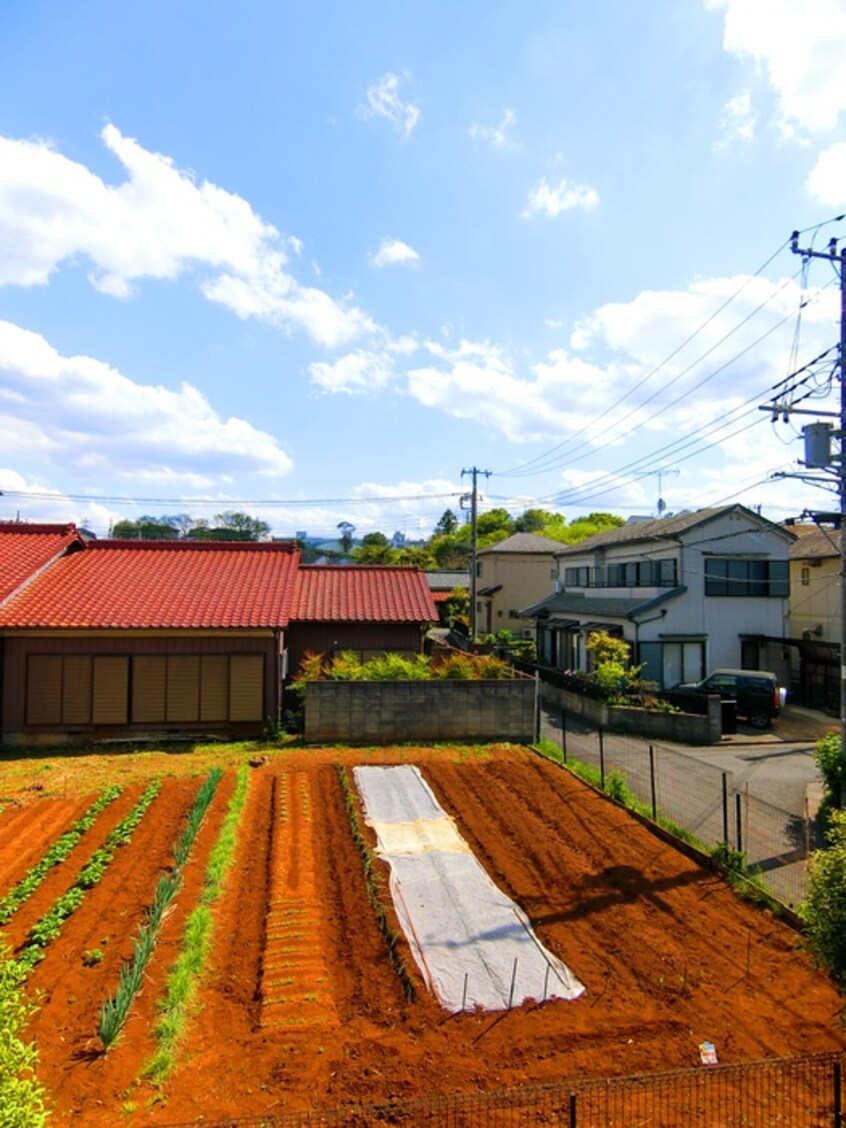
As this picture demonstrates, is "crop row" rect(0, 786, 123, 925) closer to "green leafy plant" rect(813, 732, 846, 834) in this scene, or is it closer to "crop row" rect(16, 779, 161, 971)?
"crop row" rect(16, 779, 161, 971)

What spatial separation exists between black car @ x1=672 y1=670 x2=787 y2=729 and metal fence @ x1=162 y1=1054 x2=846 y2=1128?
13602 millimetres

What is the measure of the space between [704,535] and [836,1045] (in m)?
18.3

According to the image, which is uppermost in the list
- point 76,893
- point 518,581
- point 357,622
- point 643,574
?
point 518,581

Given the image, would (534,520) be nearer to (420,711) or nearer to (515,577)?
(515,577)

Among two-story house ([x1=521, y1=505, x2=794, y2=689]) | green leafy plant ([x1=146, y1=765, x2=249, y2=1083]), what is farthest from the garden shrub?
two-story house ([x1=521, y1=505, x2=794, y2=689])

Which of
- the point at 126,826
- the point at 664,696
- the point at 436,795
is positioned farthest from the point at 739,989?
the point at 664,696

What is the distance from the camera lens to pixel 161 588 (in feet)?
50.9

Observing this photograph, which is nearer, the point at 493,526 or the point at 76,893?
the point at 76,893

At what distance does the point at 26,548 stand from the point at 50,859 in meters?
10.9

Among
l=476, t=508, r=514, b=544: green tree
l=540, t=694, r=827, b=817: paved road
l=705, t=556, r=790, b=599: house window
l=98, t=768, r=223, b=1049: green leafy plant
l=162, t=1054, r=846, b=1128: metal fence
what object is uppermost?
l=476, t=508, r=514, b=544: green tree

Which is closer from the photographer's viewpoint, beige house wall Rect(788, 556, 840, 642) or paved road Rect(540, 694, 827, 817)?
paved road Rect(540, 694, 827, 817)

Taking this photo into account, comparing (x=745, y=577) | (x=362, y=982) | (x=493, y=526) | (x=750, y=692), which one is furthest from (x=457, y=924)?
(x=493, y=526)

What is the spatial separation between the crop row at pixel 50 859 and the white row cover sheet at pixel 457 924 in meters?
3.75

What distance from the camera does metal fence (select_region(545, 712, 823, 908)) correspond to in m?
7.95
